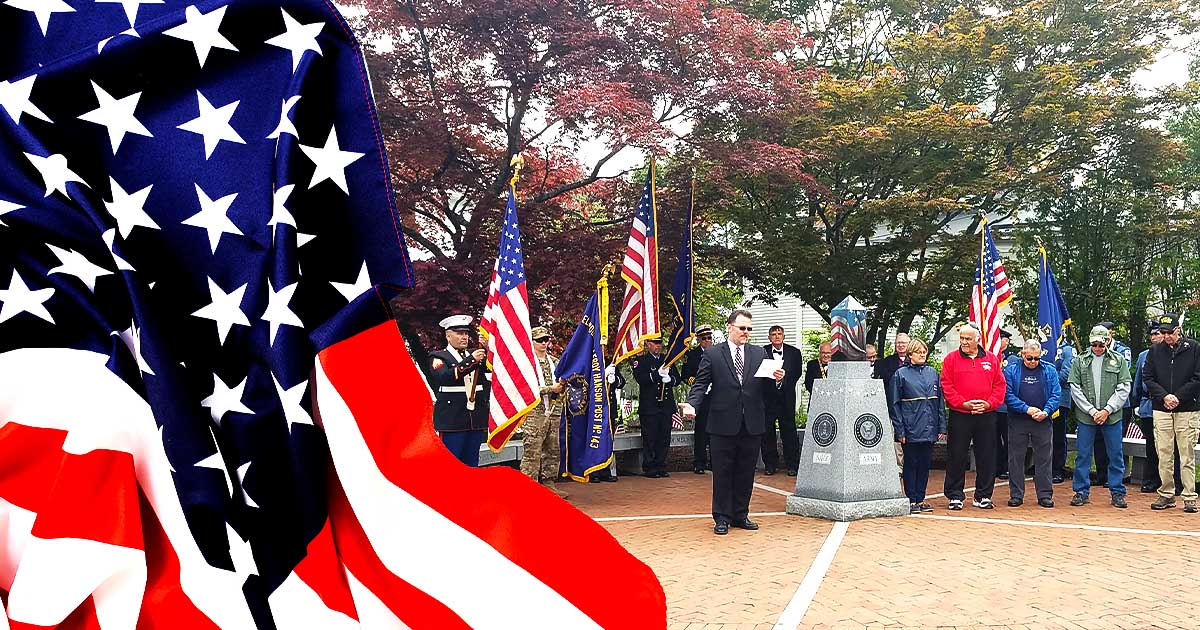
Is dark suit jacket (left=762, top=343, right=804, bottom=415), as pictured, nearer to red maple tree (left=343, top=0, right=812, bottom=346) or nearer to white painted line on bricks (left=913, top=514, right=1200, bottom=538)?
red maple tree (left=343, top=0, right=812, bottom=346)

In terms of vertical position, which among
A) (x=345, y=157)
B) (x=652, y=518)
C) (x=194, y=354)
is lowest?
(x=652, y=518)

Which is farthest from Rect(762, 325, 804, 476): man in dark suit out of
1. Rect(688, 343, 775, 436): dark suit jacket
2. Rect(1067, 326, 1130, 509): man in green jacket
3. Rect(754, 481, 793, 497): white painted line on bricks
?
Rect(688, 343, 775, 436): dark suit jacket

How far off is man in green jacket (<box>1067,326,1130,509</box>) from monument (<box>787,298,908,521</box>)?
2.55 meters

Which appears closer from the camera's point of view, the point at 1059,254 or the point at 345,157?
the point at 345,157

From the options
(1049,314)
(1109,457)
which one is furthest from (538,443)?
(1049,314)

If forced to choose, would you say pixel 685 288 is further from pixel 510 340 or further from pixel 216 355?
pixel 216 355

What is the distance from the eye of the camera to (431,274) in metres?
10.7

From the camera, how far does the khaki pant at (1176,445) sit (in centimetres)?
1046

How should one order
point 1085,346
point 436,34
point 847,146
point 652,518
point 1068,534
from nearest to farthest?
point 1068,534 → point 652,518 → point 436,34 → point 847,146 → point 1085,346

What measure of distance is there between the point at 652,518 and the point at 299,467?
29.5ft

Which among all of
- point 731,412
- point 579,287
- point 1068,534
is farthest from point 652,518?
point 1068,534

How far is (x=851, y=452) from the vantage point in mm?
9930

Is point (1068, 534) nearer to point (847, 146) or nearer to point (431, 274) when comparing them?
point (431, 274)

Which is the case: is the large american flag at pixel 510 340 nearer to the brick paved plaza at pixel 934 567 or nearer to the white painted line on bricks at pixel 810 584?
the brick paved plaza at pixel 934 567
